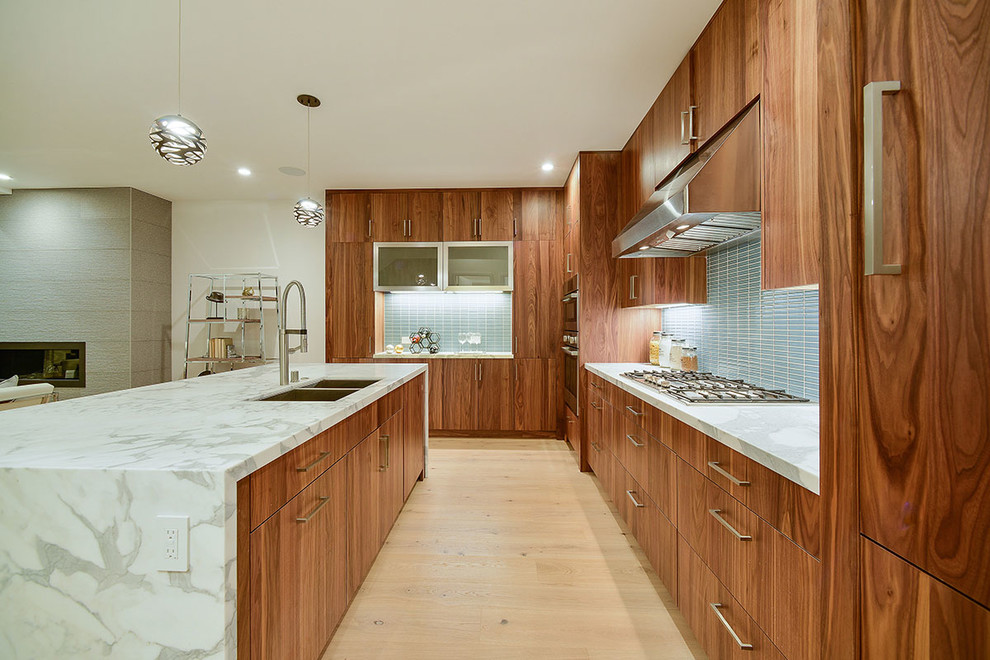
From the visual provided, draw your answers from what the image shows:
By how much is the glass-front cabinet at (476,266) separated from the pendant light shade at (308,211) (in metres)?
1.61

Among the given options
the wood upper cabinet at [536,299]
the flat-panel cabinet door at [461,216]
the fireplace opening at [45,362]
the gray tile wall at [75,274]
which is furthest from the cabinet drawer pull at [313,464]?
the fireplace opening at [45,362]

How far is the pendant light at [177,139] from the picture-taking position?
68.3 inches

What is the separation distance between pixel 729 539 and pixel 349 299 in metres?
4.10

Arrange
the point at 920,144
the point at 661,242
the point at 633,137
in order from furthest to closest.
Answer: the point at 633,137 → the point at 661,242 → the point at 920,144

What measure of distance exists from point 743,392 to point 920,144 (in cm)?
131

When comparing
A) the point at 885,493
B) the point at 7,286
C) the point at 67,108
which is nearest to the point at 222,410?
the point at 885,493

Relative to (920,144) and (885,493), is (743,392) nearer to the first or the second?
(885,493)

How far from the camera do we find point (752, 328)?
2.16 m

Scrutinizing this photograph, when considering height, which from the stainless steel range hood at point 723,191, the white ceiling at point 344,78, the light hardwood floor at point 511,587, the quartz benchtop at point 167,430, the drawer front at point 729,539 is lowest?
the light hardwood floor at point 511,587

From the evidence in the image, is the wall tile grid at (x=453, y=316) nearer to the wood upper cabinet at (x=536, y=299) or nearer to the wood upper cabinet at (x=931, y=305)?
the wood upper cabinet at (x=536, y=299)

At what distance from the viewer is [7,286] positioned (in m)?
4.65

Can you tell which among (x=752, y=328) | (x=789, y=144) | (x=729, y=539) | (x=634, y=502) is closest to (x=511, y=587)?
(x=634, y=502)

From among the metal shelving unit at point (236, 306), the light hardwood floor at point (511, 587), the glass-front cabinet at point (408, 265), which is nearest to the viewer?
the light hardwood floor at point (511, 587)

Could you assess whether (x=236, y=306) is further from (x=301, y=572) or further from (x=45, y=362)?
(x=301, y=572)
